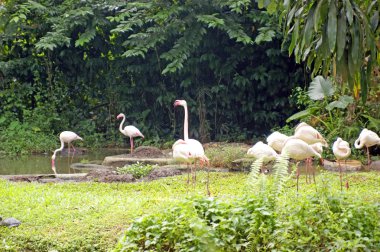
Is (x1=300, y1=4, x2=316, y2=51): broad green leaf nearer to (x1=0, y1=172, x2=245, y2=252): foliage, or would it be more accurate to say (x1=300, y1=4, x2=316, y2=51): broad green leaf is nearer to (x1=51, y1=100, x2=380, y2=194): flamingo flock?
(x1=0, y1=172, x2=245, y2=252): foliage

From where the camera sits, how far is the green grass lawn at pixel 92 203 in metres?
5.59

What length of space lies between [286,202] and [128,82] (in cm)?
1140

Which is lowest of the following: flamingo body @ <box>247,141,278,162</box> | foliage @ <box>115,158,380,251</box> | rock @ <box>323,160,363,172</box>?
foliage @ <box>115,158,380,251</box>

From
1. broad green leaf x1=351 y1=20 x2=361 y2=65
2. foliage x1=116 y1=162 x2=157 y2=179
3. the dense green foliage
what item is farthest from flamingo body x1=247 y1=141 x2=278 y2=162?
the dense green foliage

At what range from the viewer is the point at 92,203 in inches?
269

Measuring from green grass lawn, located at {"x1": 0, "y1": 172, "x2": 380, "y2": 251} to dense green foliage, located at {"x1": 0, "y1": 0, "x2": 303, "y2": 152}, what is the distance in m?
5.47

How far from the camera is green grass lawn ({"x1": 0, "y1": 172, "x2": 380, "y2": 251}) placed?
18.3 feet

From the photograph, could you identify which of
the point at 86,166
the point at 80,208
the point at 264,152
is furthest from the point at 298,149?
the point at 86,166

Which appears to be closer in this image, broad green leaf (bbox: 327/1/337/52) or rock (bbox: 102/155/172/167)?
broad green leaf (bbox: 327/1/337/52)

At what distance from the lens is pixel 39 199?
7164 millimetres

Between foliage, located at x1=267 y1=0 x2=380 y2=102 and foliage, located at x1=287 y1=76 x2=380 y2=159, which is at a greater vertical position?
foliage, located at x1=267 y1=0 x2=380 y2=102

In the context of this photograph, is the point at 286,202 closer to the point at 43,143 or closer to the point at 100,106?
the point at 43,143

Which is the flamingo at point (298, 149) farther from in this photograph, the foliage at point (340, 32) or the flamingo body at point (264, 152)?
the foliage at point (340, 32)

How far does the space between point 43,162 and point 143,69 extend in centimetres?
403
